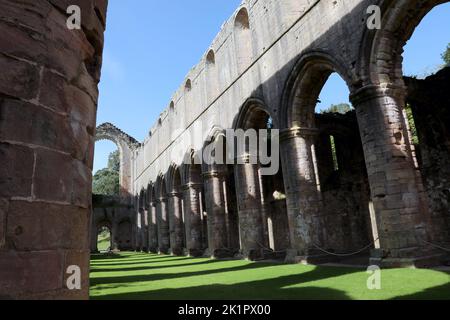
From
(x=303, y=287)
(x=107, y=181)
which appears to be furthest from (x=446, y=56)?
(x=107, y=181)

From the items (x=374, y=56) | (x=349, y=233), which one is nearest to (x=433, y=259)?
(x=374, y=56)

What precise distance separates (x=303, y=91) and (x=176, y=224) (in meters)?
12.8

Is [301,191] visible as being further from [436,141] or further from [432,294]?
[436,141]

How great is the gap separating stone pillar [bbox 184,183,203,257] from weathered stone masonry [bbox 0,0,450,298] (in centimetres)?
7

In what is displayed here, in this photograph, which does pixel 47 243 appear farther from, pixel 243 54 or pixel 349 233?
pixel 349 233

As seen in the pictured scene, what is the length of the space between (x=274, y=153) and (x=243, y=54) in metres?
→ 3.87

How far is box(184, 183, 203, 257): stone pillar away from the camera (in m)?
17.6

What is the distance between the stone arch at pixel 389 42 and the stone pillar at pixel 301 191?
2.97 m

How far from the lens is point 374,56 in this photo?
7695 mm

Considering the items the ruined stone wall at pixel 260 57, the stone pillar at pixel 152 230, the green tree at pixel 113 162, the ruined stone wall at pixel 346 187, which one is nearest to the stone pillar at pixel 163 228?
the stone pillar at pixel 152 230

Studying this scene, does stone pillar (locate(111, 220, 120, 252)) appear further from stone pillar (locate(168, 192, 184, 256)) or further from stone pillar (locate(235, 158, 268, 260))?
stone pillar (locate(235, 158, 268, 260))

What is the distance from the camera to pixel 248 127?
1309cm

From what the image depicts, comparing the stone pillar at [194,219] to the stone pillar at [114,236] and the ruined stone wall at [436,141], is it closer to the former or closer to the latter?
the ruined stone wall at [436,141]

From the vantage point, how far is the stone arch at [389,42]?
739 centimetres
